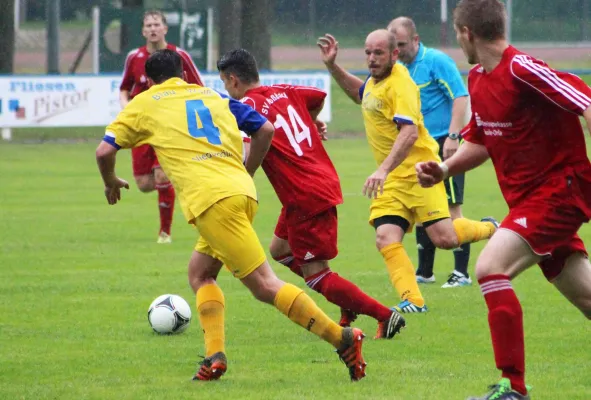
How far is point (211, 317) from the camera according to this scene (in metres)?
6.17

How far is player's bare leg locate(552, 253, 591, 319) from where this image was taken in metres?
5.54

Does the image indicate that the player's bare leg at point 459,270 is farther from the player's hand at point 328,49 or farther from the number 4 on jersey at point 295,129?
the number 4 on jersey at point 295,129

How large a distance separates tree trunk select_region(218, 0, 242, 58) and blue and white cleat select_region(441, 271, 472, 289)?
70.6ft

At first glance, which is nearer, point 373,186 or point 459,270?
point 373,186

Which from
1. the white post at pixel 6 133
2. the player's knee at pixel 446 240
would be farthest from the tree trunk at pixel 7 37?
the player's knee at pixel 446 240

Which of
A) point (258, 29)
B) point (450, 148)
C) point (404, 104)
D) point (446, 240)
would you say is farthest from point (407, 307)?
point (258, 29)

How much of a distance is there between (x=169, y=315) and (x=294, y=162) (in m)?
1.32

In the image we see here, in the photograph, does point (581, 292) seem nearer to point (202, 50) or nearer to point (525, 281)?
point (525, 281)

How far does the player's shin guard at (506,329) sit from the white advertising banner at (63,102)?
18791mm

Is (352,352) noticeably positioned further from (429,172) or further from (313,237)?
(313,237)

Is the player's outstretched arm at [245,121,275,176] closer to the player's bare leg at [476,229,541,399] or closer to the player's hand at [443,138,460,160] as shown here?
the player's bare leg at [476,229,541,399]

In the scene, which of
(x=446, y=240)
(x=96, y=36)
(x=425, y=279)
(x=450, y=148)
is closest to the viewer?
(x=446, y=240)

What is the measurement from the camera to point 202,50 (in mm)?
28062

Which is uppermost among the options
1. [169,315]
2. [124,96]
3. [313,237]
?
[313,237]
